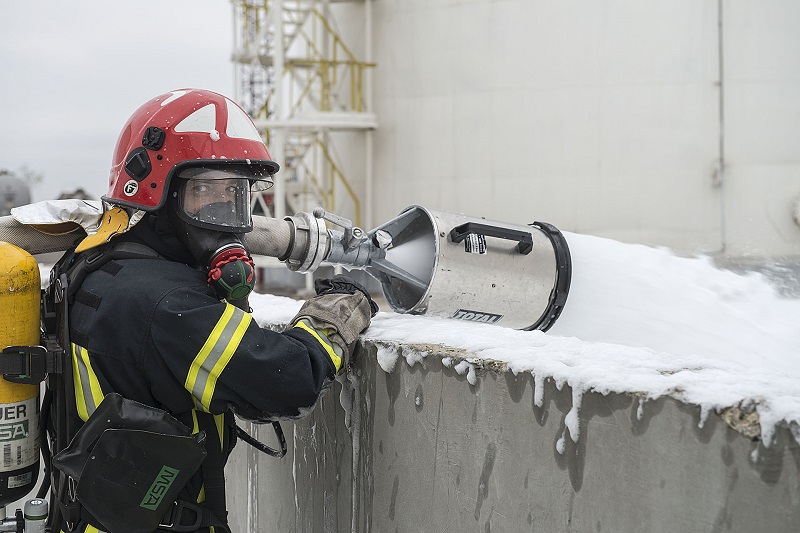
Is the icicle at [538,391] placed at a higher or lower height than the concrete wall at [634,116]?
lower

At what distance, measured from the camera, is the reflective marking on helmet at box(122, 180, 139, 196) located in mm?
2262

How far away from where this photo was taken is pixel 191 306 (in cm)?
199

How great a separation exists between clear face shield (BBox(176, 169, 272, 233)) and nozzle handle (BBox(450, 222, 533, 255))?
2.93ft

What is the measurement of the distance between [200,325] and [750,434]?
1.20 metres

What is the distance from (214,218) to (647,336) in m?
2.07

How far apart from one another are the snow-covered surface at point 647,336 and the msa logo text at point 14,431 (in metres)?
0.86

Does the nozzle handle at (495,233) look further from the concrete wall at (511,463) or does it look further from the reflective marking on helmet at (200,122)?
the reflective marking on helmet at (200,122)

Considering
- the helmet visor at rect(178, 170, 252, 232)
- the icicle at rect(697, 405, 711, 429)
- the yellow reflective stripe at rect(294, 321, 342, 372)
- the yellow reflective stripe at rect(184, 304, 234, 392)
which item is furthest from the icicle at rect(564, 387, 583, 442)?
the helmet visor at rect(178, 170, 252, 232)

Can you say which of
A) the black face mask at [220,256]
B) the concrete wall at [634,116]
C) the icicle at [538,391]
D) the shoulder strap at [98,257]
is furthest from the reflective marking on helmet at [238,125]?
the concrete wall at [634,116]

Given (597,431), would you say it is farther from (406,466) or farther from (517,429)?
(406,466)

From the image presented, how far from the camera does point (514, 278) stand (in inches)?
123

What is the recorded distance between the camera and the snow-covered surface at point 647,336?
56.6 inches

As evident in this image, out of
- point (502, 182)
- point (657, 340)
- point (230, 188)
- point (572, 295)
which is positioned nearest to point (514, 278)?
point (572, 295)

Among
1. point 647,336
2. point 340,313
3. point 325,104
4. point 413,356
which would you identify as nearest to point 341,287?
point 340,313
